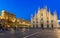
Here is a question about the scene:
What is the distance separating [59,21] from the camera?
10800cm

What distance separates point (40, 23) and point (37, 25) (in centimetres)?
223

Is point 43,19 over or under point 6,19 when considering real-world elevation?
over

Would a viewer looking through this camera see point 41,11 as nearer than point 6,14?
No

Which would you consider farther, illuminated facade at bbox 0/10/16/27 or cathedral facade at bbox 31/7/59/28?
cathedral facade at bbox 31/7/59/28

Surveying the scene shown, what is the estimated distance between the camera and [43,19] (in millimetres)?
111688

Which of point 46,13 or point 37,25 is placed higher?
point 46,13

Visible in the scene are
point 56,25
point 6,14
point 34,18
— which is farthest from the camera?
point 34,18

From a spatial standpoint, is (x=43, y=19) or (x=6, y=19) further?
(x=43, y=19)

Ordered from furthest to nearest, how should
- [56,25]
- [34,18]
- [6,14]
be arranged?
[34,18], [56,25], [6,14]

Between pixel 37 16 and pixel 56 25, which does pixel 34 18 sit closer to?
pixel 37 16

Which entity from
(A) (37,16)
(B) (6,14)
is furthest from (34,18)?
(B) (6,14)

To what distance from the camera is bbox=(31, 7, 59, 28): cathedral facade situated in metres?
108

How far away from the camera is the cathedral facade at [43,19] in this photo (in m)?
108

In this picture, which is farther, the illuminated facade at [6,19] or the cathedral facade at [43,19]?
the cathedral facade at [43,19]
